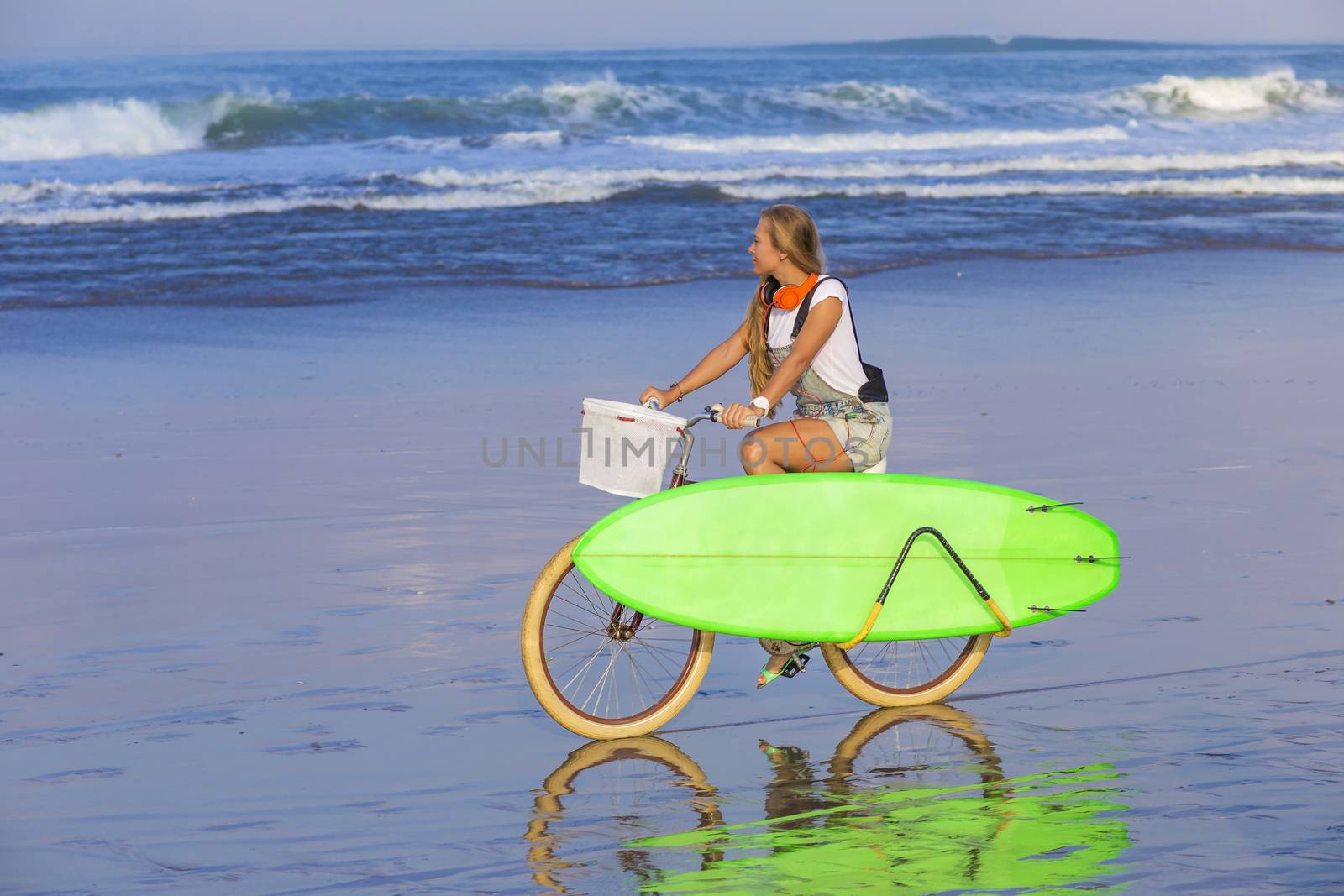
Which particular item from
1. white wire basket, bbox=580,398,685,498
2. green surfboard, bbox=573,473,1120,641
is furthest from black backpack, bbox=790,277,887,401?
white wire basket, bbox=580,398,685,498

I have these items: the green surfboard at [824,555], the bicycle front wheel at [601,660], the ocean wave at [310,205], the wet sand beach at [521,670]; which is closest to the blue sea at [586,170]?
the ocean wave at [310,205]

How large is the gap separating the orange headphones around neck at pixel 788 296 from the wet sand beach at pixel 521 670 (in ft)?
4.48

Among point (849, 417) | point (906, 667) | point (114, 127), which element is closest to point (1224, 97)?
point (114, 127)

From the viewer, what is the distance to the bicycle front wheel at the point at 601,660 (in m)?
5.06

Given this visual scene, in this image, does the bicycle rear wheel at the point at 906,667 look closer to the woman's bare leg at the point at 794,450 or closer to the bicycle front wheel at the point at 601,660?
the bicycle front wheel at the point at 601,660

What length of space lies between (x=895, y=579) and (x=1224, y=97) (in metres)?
47.5

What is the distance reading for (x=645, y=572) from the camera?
5.11m

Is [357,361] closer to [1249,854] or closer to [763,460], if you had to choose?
[763,460]

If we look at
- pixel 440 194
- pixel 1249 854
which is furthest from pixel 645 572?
pixel 440 194

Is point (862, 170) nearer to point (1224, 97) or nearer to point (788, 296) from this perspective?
point (788, 296)

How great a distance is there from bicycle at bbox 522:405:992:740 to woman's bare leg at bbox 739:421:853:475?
0.19 metres

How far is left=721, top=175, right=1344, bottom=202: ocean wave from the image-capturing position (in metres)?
24.7

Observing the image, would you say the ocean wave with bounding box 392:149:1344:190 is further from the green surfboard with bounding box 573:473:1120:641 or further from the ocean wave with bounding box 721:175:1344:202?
the green surfboard with bounding box 573:473:1120:641

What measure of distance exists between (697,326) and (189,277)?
626 centimetres
